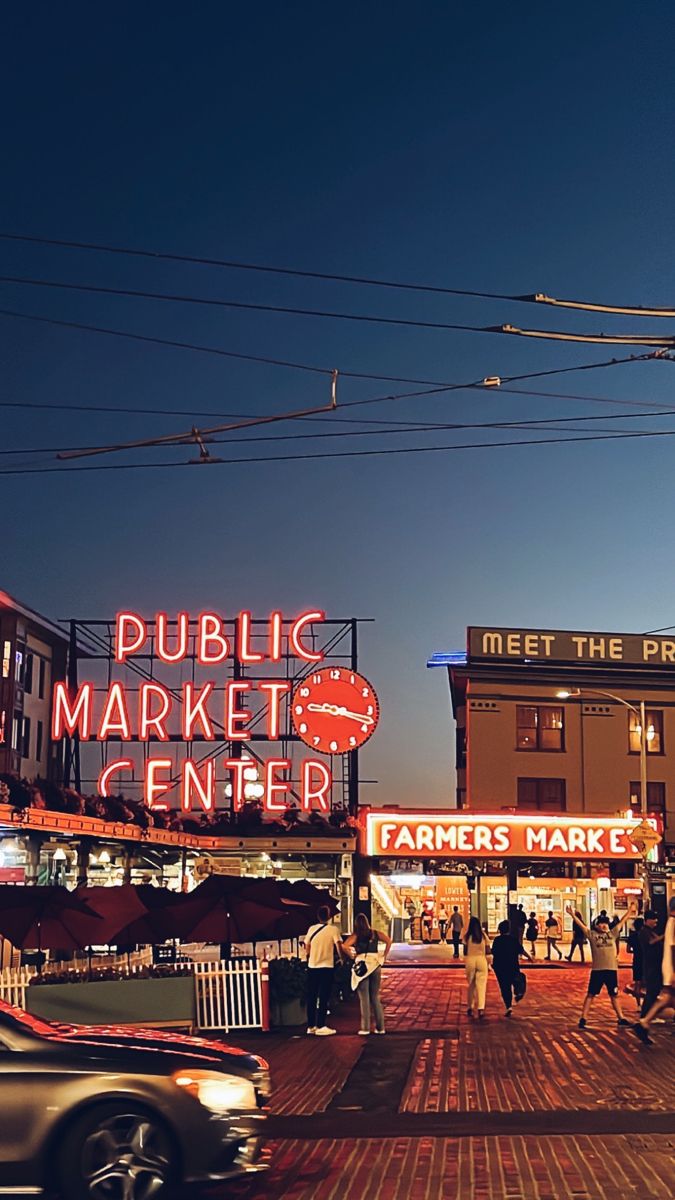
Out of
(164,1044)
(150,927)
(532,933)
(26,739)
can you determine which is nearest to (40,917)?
(150,927)

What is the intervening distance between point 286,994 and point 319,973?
3.75ft

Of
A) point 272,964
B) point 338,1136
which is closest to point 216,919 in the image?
point 272,964

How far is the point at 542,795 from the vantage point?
51.7m

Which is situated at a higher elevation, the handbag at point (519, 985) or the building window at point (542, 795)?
the building window at point (542, 795)

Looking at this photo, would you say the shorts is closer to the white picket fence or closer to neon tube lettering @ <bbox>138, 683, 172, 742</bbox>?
the white picket fence

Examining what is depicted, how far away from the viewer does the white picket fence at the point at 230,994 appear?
1965 cm

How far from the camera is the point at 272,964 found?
2075 centimetres

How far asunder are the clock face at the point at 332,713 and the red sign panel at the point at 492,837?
9999mm

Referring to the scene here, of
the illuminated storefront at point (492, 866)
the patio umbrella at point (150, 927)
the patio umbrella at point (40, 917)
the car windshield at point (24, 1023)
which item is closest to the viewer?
the car windshield at point (24, 1023)

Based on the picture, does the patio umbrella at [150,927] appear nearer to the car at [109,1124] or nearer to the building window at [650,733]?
the car at [109,1124]

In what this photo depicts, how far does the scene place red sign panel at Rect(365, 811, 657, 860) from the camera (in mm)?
33594

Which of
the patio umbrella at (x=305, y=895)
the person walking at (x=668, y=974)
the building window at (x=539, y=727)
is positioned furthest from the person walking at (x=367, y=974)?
the building window at (x=539, y=727)

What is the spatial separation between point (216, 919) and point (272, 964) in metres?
2.06

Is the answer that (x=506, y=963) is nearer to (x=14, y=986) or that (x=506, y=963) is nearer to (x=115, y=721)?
(x=14, y=986)
